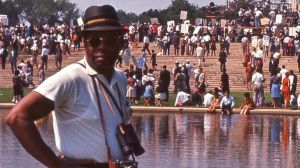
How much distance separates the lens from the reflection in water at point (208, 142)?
17422 millimetres

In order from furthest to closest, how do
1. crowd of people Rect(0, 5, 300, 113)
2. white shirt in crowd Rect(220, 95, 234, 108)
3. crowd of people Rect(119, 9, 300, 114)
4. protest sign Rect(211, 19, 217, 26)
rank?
protest sign Rect(211, 19, 217, 26), crowd of people Rect(0, 5, 300, 113), crowd of people Rect(119, 9, 300, 114), white shirt in crowd Rect(220, 95, 234, 108)

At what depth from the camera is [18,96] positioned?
36.2 metres

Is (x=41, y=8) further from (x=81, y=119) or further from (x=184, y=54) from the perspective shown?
(x=81, y=119)

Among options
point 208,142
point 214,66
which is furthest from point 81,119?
point 214,66

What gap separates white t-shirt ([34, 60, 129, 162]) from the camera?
5258 millimetres

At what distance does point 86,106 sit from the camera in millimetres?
5297

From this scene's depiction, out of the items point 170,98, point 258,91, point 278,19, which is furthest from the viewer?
point 278,19

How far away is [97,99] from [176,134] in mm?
18740

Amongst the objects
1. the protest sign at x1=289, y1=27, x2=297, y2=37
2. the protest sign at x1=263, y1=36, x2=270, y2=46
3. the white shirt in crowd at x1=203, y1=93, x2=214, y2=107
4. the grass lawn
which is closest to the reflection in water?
the white shirt in crowd at x1=203, y1=93, x2=214, y2=107

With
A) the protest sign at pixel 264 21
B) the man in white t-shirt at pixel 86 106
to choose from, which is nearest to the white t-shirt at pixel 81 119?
the man in white t-shirt at pixel 86 106

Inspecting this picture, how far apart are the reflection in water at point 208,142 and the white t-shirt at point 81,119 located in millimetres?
11110

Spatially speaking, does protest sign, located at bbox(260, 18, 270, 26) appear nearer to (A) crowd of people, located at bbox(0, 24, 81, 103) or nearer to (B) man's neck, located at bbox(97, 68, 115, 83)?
(A) crowd of people, located at bbox(0, 24, 81, 103)

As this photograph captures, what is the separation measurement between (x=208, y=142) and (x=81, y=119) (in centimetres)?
1656

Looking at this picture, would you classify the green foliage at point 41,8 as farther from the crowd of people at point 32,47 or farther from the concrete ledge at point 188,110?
the concrete ledge at point 188,110
